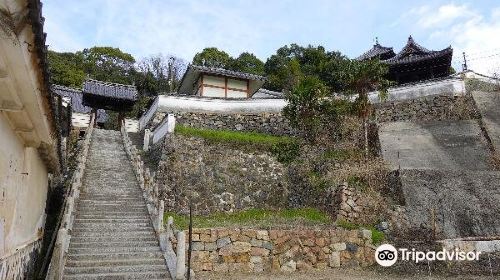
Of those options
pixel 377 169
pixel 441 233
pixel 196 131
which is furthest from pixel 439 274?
pixel 196 131

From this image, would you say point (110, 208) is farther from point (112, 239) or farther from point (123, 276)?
point (123, 276)

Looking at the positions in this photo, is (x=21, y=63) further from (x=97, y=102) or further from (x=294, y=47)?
(x=294, y=47)

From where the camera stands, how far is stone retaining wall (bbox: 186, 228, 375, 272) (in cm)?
1173

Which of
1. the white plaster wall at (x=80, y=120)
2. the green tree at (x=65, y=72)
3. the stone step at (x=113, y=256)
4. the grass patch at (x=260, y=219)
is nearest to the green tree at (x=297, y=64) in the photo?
the white plaster wall at (x=80, y=120)

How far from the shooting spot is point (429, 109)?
21859mm

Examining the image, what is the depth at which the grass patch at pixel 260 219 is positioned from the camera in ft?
44.9

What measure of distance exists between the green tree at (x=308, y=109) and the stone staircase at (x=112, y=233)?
8783 mm

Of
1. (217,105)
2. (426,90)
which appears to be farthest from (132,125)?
(426,90)

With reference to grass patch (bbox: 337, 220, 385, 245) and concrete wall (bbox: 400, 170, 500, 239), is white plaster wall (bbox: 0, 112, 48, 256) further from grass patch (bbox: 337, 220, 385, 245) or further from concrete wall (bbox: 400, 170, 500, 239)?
concrete wall (bbox: 400, 170, 500, 239)

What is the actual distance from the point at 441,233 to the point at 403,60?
59.6ft

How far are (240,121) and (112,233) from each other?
554 inches

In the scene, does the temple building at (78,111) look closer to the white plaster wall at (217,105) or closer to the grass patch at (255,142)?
the white plaster wall at (217,105)

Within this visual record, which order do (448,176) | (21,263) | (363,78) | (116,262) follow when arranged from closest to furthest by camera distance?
(21,263) < (116,262) < (448,176) < (363,78)

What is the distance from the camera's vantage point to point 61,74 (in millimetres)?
42500
